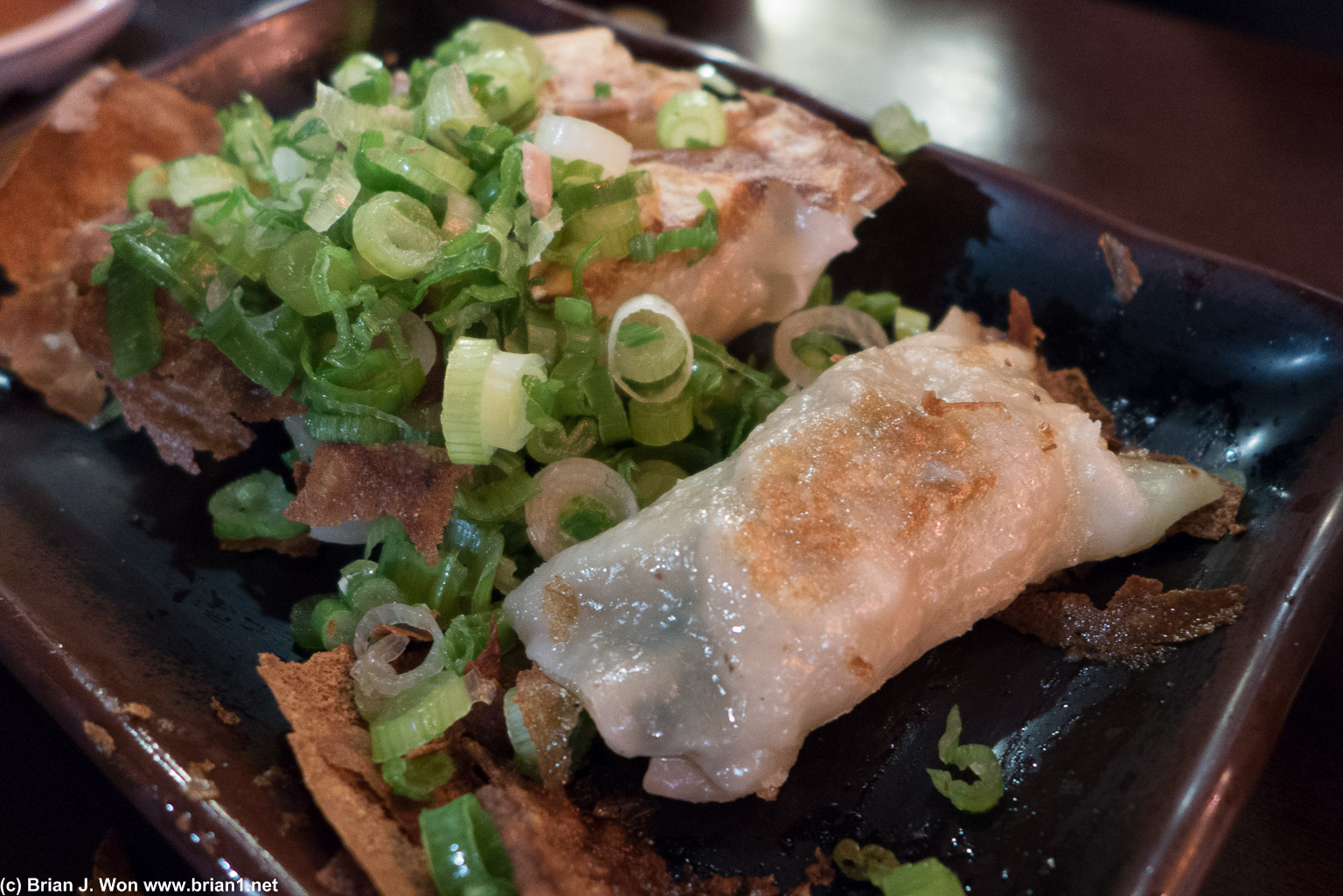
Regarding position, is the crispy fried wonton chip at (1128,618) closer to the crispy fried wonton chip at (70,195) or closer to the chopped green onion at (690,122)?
the chopped green onion at (690,122)

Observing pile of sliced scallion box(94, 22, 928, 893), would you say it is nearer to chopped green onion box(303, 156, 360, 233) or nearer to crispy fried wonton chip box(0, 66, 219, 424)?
chopped green onion box(303, 156, 360, 233)

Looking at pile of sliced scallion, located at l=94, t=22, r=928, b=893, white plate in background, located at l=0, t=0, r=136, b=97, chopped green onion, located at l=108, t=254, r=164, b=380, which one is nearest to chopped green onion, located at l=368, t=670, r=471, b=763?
pile of sliced scallion, located at l=94, t=22, r=928, b=893

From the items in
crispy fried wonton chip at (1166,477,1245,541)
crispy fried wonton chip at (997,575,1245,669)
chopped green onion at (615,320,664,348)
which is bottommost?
crispy fried wonton chip at (997,575,1245,669)

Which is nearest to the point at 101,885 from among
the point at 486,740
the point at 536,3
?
the point at 486,740

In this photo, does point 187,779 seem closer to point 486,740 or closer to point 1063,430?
point 486,740

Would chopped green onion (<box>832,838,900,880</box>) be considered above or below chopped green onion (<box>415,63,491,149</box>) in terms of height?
below

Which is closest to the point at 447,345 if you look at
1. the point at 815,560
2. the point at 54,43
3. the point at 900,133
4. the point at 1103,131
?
the point at 815,560

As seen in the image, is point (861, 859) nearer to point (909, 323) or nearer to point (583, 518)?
point (583, 518)
